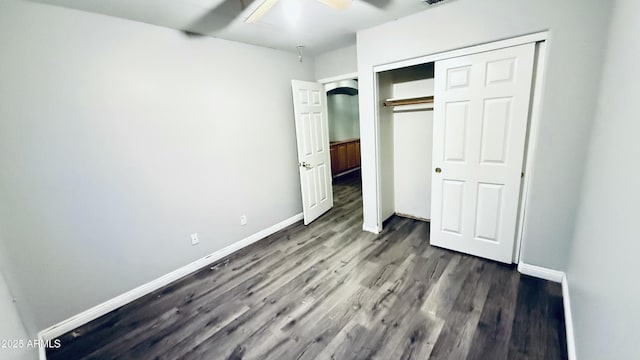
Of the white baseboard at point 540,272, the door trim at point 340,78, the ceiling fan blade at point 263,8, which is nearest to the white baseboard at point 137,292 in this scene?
the door trim at point 340,78

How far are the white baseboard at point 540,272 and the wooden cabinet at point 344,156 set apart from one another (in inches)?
176

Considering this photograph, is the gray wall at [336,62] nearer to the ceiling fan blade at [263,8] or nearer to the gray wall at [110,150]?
the gray wall at [110,150]

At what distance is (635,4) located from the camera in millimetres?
1161

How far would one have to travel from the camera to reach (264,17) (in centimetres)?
234

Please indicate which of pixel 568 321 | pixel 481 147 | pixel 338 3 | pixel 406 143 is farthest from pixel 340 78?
pixel 568 321

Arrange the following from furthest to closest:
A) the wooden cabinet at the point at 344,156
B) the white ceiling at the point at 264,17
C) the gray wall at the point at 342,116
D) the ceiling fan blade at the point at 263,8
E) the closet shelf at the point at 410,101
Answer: the gray wall at the point at 342,116 < the wooden cabinet at the point at 344,156 < the closet shelf at the point at 410,101 < the white ceiling at the point at 264,17 < the ceiling fan blade at the point at 263,8

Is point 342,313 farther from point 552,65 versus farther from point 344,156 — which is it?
point 344,156

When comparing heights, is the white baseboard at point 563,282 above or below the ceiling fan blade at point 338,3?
below

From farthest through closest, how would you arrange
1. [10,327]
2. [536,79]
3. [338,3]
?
[536,79] → [338,3] → [10,327]

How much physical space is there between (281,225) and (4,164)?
2664mm

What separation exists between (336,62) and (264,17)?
1.53 m

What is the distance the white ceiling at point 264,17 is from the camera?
1979mm

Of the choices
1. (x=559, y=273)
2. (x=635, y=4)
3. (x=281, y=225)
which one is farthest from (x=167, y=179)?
(x=559, y=273)

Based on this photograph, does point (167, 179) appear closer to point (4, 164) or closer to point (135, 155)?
point (135, 155)
